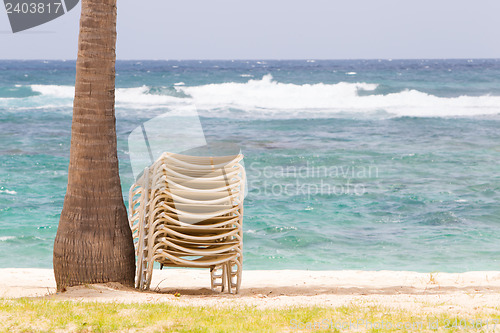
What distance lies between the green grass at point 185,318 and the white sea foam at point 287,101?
24.7m

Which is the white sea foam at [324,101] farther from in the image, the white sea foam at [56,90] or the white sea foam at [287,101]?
the white sea foam at [56,90]

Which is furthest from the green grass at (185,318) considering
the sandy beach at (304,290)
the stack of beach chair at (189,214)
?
the stack of beach chair at (189,214)

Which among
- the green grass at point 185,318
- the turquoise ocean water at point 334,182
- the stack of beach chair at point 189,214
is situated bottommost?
the turquoise ocean water at point 334,182

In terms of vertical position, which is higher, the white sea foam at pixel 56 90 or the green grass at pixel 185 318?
the white sea foam at pixel 56 90

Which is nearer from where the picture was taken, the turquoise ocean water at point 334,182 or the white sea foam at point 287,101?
the turquoise ocean water at point 334,182

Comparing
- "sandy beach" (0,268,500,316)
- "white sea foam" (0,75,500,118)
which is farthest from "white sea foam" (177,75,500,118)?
"sandy beach" (0,268,500,316)

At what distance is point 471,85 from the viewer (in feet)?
147

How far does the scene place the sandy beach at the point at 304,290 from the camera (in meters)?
4.85

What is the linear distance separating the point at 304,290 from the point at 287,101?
104 feet

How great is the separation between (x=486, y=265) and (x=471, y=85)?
1562 inches

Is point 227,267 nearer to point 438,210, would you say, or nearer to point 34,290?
point 34,290

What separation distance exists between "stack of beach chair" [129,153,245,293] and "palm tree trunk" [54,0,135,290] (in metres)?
0.34

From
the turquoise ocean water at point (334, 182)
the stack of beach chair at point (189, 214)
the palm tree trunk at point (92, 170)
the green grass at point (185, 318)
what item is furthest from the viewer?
the turquoise ocean water at point (334, 182)

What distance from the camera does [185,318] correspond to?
4113 millimetres
